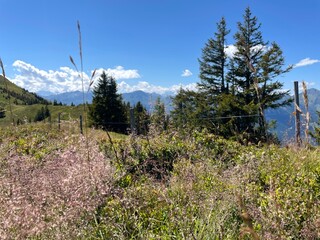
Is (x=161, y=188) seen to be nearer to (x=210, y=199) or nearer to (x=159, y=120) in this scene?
(x=210, y=199)

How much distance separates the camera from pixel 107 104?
1601 inches

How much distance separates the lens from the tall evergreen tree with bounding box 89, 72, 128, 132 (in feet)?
132

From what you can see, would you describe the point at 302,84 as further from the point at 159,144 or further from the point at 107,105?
the point at 107,105

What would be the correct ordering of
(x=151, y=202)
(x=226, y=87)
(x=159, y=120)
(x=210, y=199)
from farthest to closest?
(x=226, y=87) < (x=159, y=120) < (x=151, y=202) < (x=210, y=199)

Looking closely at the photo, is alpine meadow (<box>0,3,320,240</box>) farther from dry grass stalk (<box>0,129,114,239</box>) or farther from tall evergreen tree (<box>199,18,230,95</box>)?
tall evergreen tree (<box>199,18,230,95</box>)

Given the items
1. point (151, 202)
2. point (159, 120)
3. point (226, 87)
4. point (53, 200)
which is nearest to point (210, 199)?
point (151, 202)

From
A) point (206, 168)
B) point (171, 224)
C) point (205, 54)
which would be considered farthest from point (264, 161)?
point (205, 54)

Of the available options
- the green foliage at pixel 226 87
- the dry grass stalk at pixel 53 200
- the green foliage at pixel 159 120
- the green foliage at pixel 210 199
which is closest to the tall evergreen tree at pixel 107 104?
the green foliage at pixel 226 87

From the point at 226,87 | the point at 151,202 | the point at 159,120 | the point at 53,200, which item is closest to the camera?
the point at 53,200

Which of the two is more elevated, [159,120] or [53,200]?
[159,120]

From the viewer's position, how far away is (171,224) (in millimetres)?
2480

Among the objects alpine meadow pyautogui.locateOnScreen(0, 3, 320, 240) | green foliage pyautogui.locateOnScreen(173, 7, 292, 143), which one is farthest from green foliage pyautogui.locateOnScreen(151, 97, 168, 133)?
Result: green foliage pyautogui.locateOnScreen(173, 7, 292, 143)

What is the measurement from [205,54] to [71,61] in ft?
112

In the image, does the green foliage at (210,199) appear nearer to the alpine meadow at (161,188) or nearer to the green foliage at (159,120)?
the alpine meadow at (161,188)
